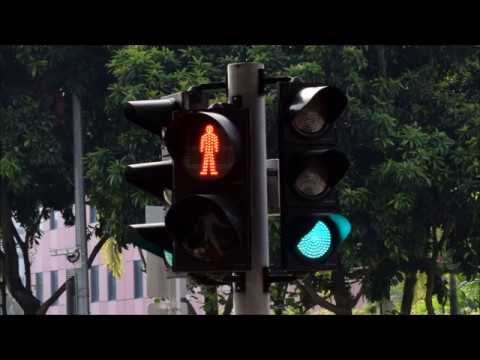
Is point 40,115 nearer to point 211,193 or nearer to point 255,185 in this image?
point 255,185

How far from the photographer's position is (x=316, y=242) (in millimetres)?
7242

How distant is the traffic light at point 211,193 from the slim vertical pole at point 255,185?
187 mm

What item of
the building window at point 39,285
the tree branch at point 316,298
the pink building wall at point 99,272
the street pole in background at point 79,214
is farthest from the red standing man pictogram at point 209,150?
the building window at point 39,285

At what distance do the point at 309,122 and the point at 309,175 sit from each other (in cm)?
26

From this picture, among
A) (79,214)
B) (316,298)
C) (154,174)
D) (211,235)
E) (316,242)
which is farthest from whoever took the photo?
(79,214)

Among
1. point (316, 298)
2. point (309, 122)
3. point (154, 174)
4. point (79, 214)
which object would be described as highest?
point (79, 214)

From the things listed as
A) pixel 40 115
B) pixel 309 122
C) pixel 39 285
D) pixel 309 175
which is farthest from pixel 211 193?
pixel 39 285

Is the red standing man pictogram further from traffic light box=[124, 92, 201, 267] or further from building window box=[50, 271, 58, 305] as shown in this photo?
building window box=[50, 271, 58, 305]

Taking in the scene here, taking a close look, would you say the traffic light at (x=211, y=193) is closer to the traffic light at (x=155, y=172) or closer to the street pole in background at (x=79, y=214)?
the traffic light at (x=155, y=172)

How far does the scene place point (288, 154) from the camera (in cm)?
728

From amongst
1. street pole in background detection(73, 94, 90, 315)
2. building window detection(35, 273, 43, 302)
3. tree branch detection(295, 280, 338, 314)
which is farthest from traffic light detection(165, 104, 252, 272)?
building window detection(35, 273, 43, 302)
